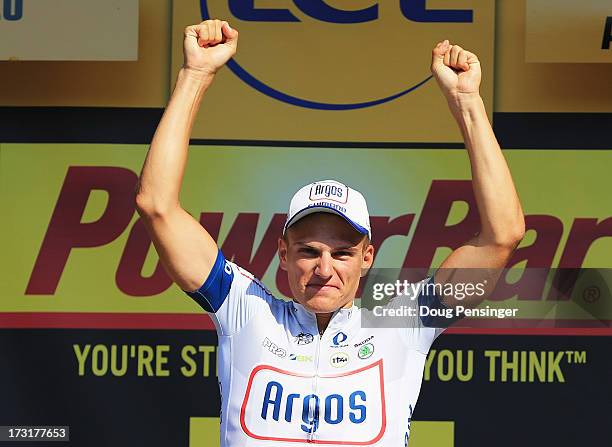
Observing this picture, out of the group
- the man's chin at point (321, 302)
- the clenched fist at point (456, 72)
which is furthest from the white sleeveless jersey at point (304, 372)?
the clenched fist at point (456, 72)

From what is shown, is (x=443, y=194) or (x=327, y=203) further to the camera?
(x=443, y=194)

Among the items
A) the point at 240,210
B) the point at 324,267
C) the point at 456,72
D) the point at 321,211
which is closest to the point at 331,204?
the point at 321,211

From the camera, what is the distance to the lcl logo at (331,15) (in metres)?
3.68

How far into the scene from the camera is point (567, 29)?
363 centimetres

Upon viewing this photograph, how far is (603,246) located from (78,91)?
175 centimetres

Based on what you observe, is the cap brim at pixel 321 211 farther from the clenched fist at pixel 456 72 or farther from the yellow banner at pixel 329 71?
the yellow banner at pixel 329 71

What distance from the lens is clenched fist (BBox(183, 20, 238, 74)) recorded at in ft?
7.86

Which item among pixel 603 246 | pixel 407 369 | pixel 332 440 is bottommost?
pixel 332 440

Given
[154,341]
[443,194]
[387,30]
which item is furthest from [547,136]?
[154,341]

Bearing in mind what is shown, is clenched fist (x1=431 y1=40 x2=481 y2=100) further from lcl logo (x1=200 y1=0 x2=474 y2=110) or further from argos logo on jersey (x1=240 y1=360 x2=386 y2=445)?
lcl logo (x1=200 y1=0 x2=474 y2=110)

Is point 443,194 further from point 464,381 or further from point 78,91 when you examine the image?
point 78,91

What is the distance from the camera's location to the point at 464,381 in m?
3.73

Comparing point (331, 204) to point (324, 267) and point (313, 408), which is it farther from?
point (313, 408)

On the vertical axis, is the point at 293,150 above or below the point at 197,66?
above
